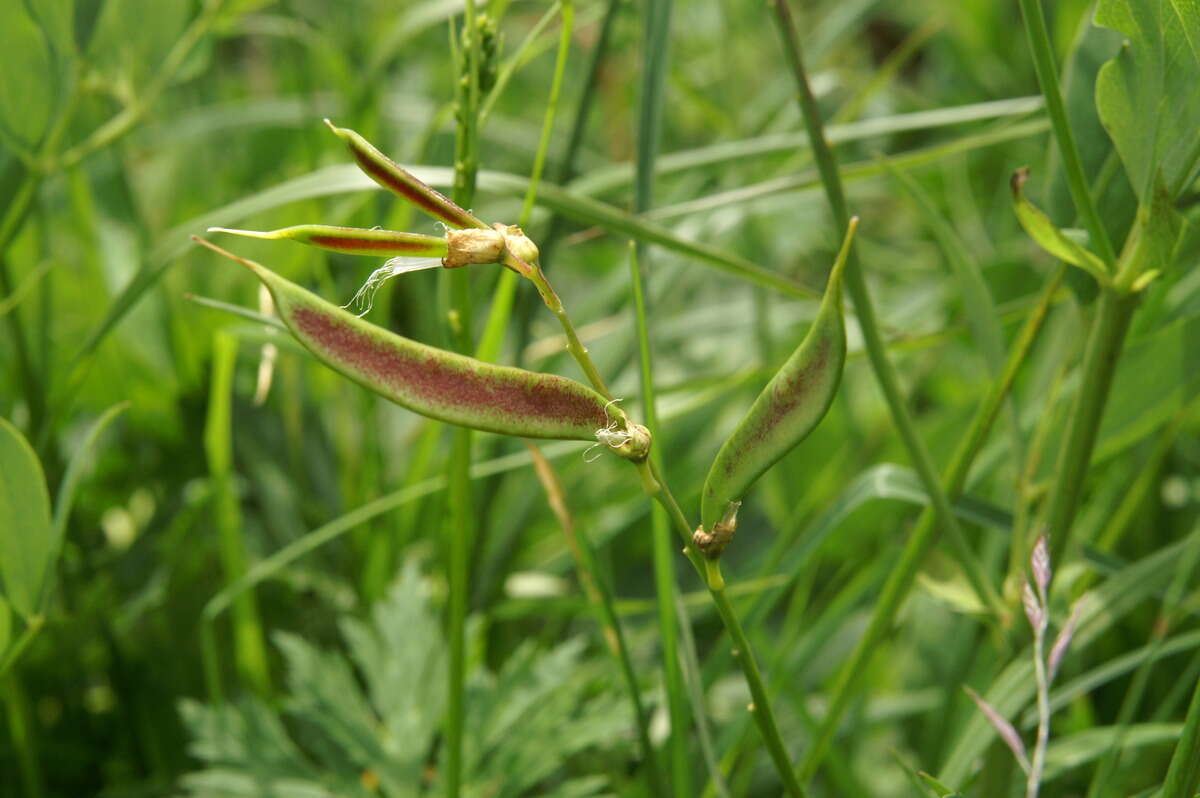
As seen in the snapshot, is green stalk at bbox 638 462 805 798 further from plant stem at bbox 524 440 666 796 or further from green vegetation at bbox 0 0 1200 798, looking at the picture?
plant stem at bbox 524 440 666 796

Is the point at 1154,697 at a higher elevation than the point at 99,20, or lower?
lower

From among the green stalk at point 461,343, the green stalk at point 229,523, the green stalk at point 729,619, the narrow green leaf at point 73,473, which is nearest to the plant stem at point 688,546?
the green stalk at point 729,619

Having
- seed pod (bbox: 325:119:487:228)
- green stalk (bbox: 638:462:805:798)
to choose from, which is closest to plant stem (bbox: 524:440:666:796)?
green stalk (bbox: 638:462:805:798)

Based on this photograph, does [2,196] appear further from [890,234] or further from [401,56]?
[890,234]

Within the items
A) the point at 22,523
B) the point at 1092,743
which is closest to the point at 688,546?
the point at 22,523

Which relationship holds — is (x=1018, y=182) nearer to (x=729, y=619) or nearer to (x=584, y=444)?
→ (x=729, y=619)

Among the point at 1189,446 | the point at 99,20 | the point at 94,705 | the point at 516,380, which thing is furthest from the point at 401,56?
the point at 516,380
